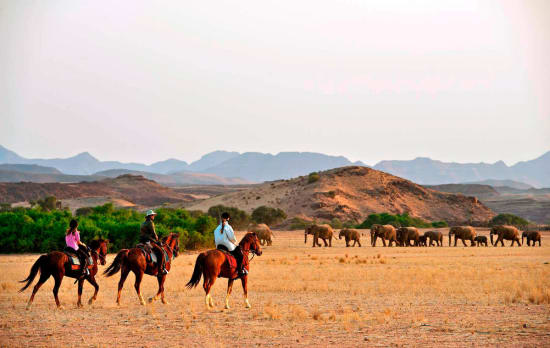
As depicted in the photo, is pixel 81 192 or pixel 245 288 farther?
pixel 81 192

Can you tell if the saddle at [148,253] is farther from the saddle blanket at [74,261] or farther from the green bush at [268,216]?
the green bush at [268,216]

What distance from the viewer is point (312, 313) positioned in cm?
1612

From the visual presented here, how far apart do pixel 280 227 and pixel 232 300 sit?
62.8m

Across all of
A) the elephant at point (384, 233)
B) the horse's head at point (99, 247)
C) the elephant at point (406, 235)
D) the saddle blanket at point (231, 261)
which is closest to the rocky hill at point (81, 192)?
the elephant at point (384, 233)

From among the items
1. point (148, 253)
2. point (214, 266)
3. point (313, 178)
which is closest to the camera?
point (214, 266)

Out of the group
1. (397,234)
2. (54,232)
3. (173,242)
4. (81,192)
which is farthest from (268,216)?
(81,192)

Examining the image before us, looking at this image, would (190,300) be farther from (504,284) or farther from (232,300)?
(504,284)

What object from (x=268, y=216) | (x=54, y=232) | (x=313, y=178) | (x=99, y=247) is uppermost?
(x=313, y=178)

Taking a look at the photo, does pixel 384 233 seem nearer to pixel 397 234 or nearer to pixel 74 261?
pixel 397 234

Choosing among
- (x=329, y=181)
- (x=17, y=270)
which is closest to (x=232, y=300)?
(x=17, y=270)

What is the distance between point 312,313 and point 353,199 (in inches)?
3700

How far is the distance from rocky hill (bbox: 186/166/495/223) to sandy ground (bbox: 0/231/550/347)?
7397 cm

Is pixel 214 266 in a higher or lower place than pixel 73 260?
higher

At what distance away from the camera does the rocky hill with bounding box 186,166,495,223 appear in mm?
102312
